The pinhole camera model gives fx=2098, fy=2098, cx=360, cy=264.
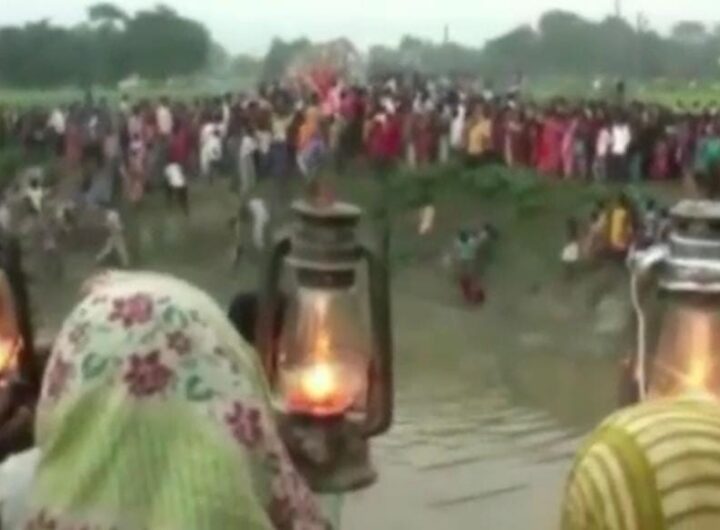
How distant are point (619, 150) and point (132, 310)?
818 cm

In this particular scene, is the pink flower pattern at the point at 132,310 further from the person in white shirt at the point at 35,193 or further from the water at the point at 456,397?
the person in white shirt at the point at 35,193

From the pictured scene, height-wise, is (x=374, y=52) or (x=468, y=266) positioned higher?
(x=374, y=52)

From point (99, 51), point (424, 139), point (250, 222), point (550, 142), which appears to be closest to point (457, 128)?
point (424, 139)

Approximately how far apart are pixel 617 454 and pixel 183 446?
342mm

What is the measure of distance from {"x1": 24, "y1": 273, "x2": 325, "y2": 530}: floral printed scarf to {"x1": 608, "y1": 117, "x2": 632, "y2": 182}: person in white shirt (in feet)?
26.6

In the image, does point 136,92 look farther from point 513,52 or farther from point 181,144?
point 513,52

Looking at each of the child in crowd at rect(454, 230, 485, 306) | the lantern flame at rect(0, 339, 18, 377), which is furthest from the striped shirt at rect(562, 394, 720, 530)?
the child in crowd at rect(454, 230, 485, 306)

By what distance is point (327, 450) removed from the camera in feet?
8.39

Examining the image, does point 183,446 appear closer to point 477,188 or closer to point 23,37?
point 23,37

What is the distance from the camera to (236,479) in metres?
1.66

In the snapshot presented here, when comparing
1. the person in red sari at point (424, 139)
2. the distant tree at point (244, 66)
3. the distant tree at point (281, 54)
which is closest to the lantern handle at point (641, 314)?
the distant tree at point (281, 54)

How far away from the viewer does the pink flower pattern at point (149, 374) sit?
1.69 metres

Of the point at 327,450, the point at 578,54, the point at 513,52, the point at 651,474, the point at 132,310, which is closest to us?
the point at 651,474

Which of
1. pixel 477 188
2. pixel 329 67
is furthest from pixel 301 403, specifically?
pixel 477 188
